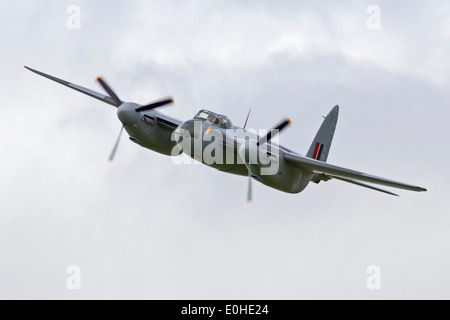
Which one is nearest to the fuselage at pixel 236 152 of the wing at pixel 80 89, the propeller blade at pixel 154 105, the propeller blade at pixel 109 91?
the propeller blade at pixel 154 105

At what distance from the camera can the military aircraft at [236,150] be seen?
39.0m

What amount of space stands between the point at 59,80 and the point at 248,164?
49.3 ft

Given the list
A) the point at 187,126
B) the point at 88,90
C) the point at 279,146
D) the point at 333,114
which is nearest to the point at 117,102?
the point at 88,90

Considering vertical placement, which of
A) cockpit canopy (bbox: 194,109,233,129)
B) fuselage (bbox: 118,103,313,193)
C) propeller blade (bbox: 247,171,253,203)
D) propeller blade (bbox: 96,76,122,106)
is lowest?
propeller blade (bbox: 247,171,253,203)

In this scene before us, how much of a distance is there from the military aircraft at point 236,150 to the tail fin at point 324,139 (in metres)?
4.04

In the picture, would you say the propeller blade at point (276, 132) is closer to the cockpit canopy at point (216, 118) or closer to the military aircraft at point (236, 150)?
the military aircraft at point (236, 150)

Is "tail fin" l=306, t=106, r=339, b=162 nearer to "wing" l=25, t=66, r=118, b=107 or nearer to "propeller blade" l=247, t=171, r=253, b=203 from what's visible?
"propeller blade" l=247, t=171, r=253, b=203

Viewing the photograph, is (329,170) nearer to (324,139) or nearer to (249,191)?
(249,191)

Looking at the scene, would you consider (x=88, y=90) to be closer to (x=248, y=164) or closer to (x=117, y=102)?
(x=117, y=102)

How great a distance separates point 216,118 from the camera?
4059 cm

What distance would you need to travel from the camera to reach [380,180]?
127ft

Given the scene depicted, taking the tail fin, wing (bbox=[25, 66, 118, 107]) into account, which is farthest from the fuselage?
wing (bbox=[25, 66, 118, 107])

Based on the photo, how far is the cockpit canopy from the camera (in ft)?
133

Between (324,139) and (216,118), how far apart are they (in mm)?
9698
